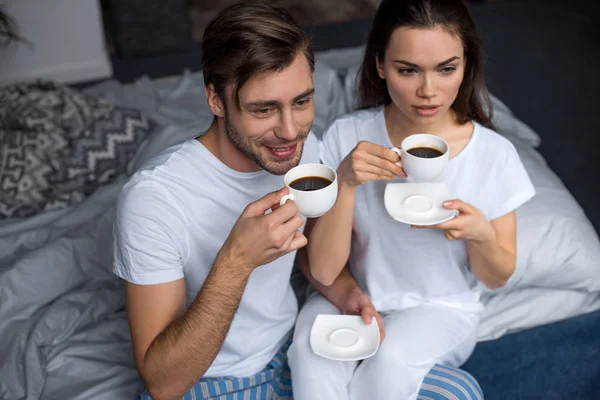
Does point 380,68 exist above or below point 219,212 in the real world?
above

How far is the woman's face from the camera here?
5.38 feet

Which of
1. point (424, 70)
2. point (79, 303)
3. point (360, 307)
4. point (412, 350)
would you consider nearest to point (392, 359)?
point (412, 350)

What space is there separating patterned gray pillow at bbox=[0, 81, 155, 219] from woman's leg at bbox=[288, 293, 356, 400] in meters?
1.21

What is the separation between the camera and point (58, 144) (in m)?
2.61

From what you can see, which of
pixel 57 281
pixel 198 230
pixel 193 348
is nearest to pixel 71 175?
pixel 57 281

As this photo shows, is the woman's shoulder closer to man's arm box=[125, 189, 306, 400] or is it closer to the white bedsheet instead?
the white bedsheet

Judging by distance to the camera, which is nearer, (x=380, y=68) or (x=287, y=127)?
(x=287, y=127)

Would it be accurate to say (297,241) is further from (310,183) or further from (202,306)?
(202,306)

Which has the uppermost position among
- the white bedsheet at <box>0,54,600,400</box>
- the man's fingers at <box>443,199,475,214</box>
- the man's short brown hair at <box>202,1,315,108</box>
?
the man's short brown hair at <box>202,1,315,108</box>

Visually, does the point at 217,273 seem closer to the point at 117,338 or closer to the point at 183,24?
the point at 117,338

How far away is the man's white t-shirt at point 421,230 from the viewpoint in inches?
68.7

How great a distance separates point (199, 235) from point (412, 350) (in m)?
0.60

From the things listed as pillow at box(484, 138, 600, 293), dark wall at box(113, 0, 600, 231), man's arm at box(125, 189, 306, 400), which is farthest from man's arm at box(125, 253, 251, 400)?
dark wall at box(113, 0, 600, 231)

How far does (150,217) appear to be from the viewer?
4.89 feet
